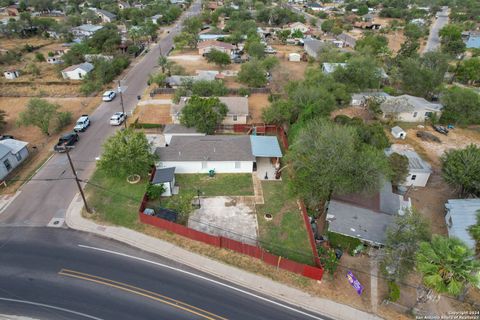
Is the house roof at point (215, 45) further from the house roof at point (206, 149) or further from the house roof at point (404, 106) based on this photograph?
the house roof at point (206, 149)

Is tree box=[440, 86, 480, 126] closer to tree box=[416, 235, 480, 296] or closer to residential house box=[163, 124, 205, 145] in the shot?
tree box=[416, 235, 480, 296]

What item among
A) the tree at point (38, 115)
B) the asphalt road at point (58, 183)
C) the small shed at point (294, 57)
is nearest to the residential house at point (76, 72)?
the asphalt road at point (58, 183)

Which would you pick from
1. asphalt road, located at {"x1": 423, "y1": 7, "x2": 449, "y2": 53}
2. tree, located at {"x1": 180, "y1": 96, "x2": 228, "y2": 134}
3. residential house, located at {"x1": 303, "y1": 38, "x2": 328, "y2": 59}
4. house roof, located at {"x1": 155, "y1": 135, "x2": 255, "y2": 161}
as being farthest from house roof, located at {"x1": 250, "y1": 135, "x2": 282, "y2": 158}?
asphalt road, located at {"x1": 423, "y1": 7, "x2": 449, "y2": 53}

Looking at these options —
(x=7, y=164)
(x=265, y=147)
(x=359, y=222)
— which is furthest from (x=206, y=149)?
(x=7, y=164)

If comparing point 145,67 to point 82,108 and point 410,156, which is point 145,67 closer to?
point 82,108

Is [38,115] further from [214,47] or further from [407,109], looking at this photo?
[407,109]
